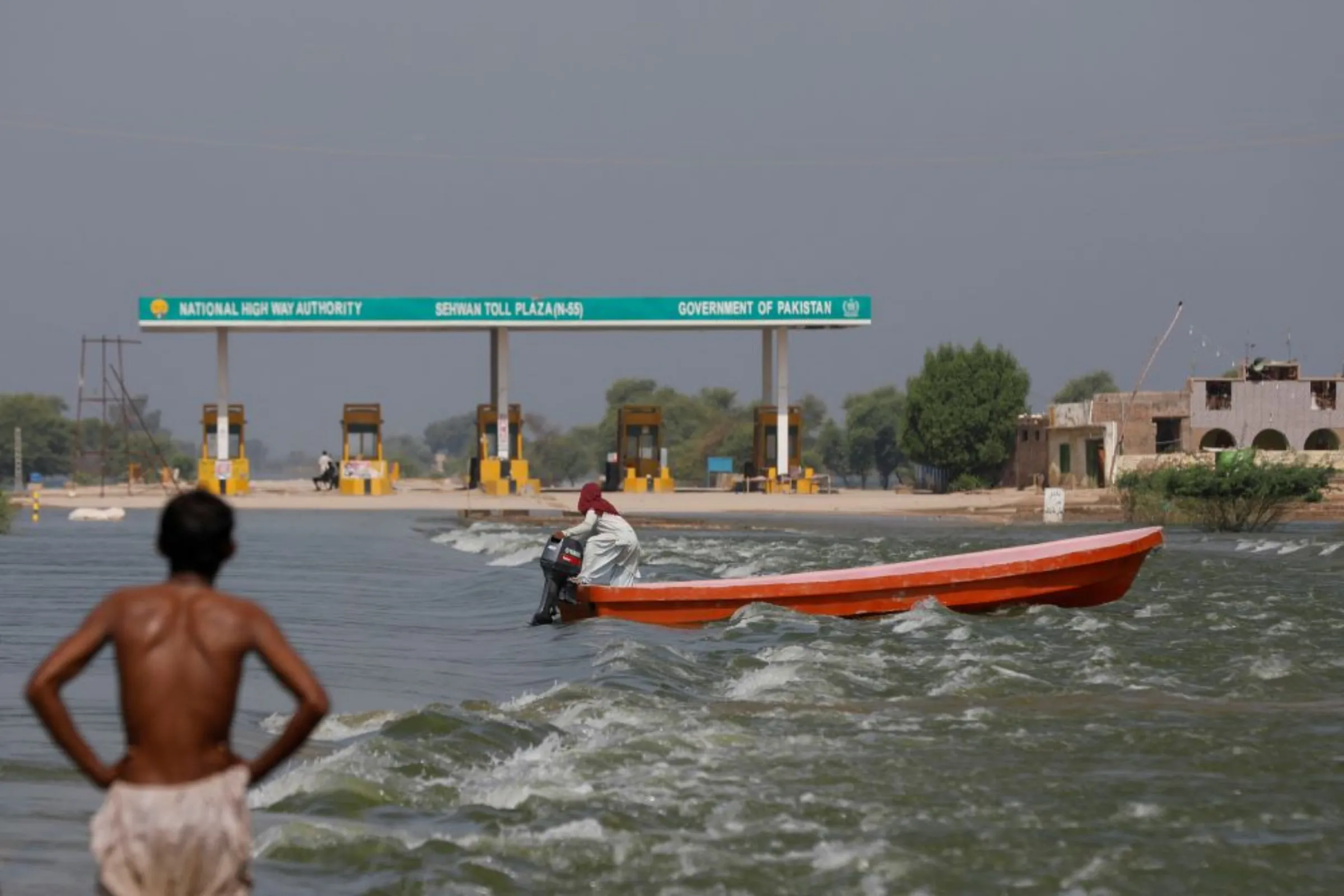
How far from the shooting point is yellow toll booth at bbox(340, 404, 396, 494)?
5456cm

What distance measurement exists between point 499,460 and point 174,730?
49.9m

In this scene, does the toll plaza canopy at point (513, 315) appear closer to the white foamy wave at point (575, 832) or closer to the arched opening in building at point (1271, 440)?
the arched opening in building at point (1271, 440)

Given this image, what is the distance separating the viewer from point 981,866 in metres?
7.59

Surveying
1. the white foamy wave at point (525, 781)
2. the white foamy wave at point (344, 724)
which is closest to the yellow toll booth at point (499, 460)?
the white foamy wave at point (344, 724)

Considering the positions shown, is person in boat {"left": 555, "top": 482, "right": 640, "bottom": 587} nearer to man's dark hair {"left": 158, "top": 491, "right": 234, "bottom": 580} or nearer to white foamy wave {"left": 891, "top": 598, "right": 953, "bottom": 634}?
white foamy wave {"left": 891, "top": 598, "right": 953, "bottom": 634}

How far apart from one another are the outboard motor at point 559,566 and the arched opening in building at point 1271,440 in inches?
1646

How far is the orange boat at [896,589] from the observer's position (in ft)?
58.3

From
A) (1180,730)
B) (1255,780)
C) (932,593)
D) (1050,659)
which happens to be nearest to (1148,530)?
(932,593)

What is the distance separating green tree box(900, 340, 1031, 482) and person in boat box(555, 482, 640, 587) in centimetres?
4667

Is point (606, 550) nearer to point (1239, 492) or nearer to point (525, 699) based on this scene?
point (525, 699)

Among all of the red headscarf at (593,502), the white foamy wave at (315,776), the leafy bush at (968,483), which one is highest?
the red headscarf at (593,502)

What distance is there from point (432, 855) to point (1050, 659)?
7.90m

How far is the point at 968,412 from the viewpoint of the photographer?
6381cm

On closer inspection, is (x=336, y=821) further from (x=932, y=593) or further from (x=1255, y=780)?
(x=932, y=593)
